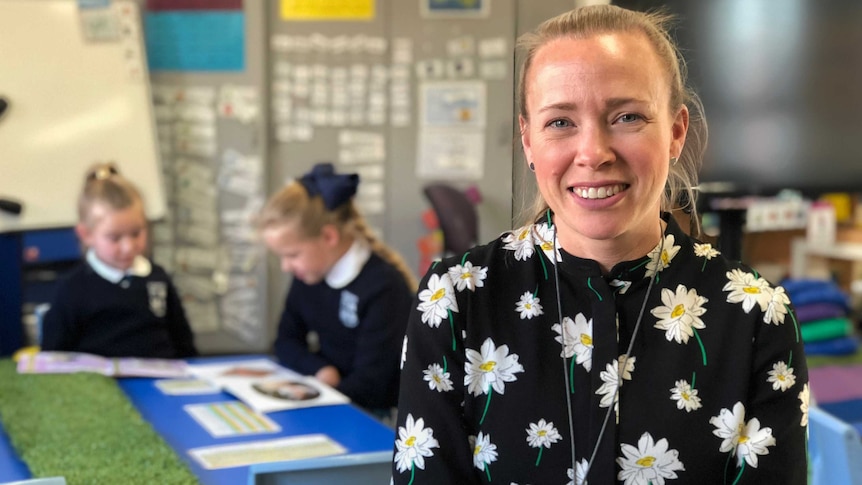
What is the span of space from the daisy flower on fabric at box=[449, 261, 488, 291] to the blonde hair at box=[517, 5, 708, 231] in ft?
0.39

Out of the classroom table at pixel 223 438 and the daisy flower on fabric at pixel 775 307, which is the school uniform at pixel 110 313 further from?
the daisy flower on fabric at pixel 775 307

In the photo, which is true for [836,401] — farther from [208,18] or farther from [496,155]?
[208,18]

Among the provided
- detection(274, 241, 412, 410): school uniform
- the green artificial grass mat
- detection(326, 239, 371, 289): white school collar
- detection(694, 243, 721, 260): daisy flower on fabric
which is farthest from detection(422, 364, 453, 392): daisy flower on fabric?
detection(326, 239, 371, 289): white school collar

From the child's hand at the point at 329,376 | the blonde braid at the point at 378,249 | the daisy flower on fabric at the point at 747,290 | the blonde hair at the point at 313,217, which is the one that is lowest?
the child's hand at the point at 329,376

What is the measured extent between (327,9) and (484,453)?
384 cm

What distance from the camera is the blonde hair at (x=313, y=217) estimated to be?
2.42 metres

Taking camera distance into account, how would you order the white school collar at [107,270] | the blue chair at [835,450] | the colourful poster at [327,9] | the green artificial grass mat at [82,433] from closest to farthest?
1. the blue chair at [835,450]
2. the green artificial grass mat at [82,433]
3. the white school collar at [107,270]
4. the colourful poster at [327,9]

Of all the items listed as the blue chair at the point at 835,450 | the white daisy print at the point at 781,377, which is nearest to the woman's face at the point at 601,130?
the white daisy print at the point at 781,377

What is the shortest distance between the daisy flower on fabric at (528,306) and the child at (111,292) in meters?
1.76

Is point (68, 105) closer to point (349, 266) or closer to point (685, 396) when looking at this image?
point (349, 266)

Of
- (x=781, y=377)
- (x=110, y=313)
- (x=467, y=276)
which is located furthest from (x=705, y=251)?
(x=110, y=313)

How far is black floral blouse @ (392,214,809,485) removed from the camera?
99 centimetres

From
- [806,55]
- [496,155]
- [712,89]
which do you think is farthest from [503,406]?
[496,155]

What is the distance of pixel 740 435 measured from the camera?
992 millimetres
